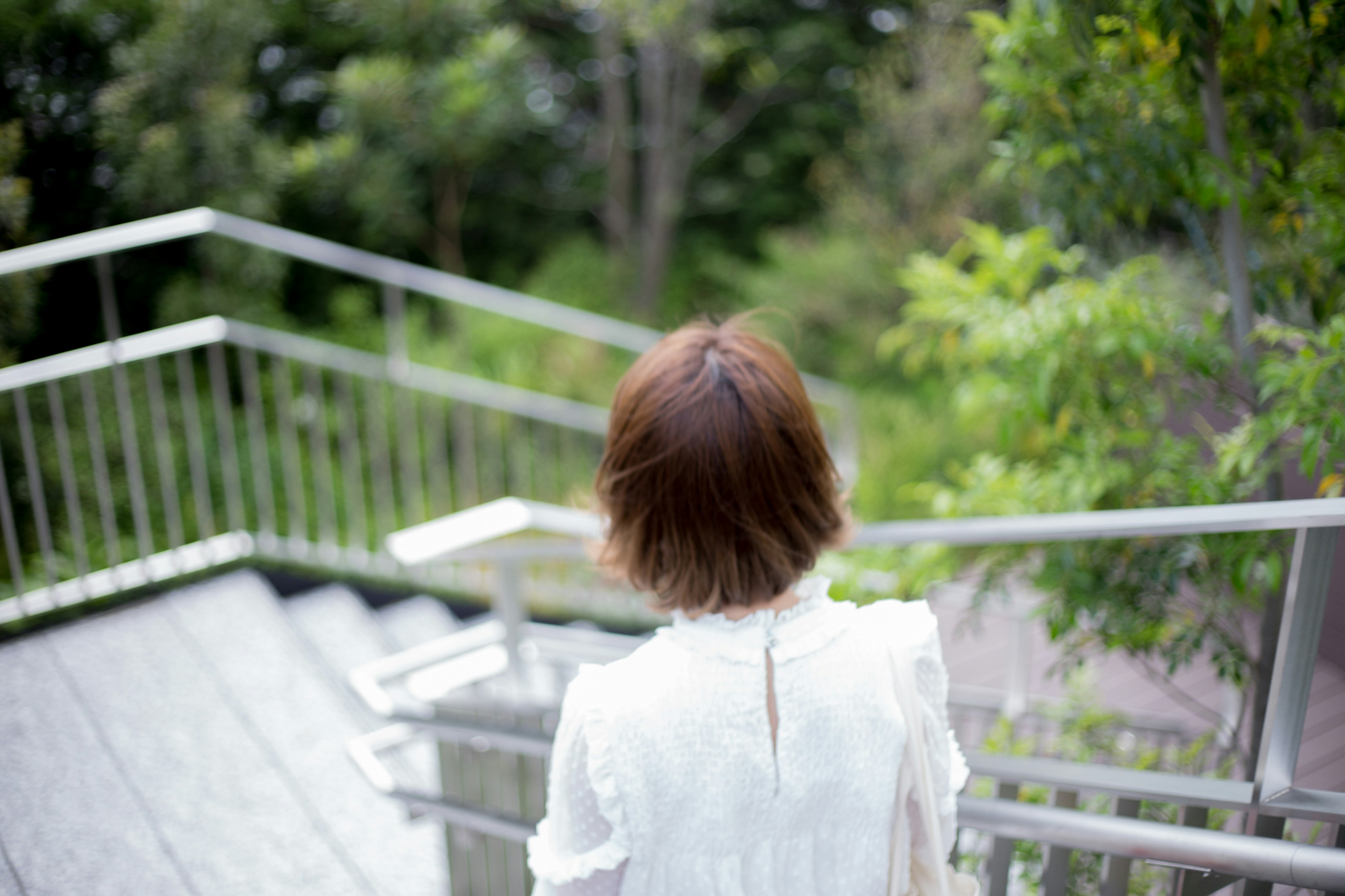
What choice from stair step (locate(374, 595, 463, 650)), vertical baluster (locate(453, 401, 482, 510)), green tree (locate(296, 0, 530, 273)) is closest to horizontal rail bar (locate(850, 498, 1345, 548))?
stair step (locate(374, 595, 463, 650))

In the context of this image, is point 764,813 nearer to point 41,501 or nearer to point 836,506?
point 836,506

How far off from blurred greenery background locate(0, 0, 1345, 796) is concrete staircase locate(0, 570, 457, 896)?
97 centimetres

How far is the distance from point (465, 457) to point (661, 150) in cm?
409

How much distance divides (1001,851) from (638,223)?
27.1 ft

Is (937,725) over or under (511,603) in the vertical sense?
over

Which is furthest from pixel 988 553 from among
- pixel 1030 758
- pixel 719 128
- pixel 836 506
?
pixel 719 128

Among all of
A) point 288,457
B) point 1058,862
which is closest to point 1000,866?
point 1058,862

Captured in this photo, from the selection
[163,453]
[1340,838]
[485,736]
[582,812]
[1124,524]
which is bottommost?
[485,736]

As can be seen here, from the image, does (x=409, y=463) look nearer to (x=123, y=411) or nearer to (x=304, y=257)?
(x=304, y=257)

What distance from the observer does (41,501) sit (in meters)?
2.88

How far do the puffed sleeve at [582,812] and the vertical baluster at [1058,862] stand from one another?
70 cm

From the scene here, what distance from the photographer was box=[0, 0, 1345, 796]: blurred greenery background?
2.08 meters

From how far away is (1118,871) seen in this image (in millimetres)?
1327

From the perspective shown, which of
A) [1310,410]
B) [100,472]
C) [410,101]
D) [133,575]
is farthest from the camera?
[410,101]
